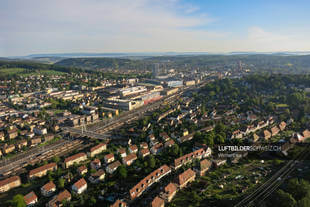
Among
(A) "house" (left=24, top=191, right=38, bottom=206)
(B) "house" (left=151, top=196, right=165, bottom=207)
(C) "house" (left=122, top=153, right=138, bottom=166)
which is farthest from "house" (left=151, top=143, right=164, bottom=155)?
(A) "house" (left=24, top=191, right=38, bottom=206)

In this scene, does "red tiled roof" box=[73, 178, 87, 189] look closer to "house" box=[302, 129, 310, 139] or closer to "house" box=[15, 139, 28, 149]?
"house" box=[15, 139, 28, 149]

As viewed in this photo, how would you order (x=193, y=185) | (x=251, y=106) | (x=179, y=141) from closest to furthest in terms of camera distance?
(x=193, y=185)
(x=179, y=141)
(x=251, y=106)

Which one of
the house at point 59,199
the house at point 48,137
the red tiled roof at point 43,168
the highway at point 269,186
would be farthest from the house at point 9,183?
the highway at point 269,186

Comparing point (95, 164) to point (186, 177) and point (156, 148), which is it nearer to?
point (156, 148)

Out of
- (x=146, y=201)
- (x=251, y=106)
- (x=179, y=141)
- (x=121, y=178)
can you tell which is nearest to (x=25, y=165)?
(x=121, y=178)

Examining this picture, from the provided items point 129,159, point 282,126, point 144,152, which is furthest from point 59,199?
point 282,126

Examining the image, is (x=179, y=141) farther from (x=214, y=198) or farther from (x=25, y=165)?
(x=25, y=165)
